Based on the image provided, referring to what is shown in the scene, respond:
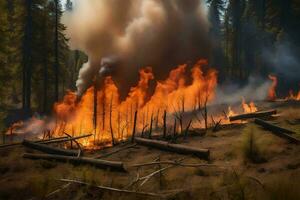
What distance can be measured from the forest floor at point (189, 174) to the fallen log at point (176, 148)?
19 cm

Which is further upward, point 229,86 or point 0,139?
point 229,86

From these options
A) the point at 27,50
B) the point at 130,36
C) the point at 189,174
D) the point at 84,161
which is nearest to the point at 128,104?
the point at 130,36

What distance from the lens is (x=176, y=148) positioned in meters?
12.2

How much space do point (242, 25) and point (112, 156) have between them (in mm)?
38626

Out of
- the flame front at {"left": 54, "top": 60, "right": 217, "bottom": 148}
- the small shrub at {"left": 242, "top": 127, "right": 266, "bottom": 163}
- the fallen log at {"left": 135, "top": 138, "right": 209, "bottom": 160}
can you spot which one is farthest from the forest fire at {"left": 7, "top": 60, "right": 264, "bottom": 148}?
the small shrub at {"left": 242, "top": 127, "right": 266, "bottom": 163}

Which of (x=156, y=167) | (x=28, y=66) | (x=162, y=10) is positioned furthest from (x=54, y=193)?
(x=28, y=66)

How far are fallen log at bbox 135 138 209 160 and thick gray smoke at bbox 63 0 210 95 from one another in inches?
425

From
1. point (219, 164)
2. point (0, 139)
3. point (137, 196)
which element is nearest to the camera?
point (137, 196)

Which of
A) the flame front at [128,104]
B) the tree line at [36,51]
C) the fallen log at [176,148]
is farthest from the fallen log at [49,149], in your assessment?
the tree line at [36,51]

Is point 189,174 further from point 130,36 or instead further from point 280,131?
point 130,36

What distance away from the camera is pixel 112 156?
12.8m

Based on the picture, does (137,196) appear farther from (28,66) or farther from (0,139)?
(28,66)

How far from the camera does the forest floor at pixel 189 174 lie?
26.5 ft

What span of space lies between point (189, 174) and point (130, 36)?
54.8ft
